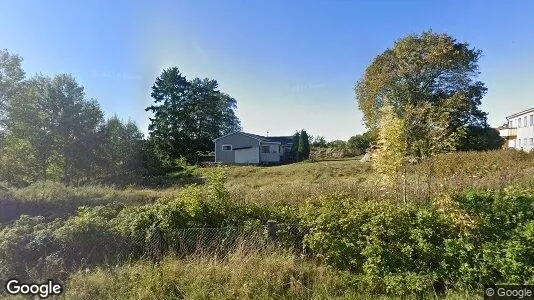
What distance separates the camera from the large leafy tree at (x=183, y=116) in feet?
146

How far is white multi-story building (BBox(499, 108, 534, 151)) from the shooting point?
40.6 m

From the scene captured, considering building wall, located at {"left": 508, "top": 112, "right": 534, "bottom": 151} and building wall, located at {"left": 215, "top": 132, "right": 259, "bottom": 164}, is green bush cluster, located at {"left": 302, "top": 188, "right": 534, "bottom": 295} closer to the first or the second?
building wall, located at {"left": 215, "top": 132, "right": 259, "bottom": 164}

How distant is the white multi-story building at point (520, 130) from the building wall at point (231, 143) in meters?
31.1

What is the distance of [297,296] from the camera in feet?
14.9

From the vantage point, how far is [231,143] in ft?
141

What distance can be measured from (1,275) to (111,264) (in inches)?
67.3

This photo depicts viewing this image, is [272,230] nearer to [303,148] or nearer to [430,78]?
[430,78]

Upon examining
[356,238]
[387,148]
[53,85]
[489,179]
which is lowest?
[356,238]

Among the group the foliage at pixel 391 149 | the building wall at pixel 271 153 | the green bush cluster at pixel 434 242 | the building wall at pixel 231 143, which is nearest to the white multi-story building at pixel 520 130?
the building wall at pixel 271 153

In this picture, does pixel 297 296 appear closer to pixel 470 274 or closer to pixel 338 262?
pixel 338 262

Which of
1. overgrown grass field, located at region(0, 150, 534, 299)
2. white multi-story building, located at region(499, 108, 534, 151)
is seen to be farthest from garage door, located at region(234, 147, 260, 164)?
overgrown grass field, located at region(0, 150, 534, 299)

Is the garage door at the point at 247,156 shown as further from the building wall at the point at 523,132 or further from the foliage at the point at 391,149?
the foliage at the point at 391,149

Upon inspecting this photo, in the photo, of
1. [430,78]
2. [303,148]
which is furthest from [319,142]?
[430,78]

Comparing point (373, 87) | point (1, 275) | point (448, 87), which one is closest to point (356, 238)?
point (1, 275)
